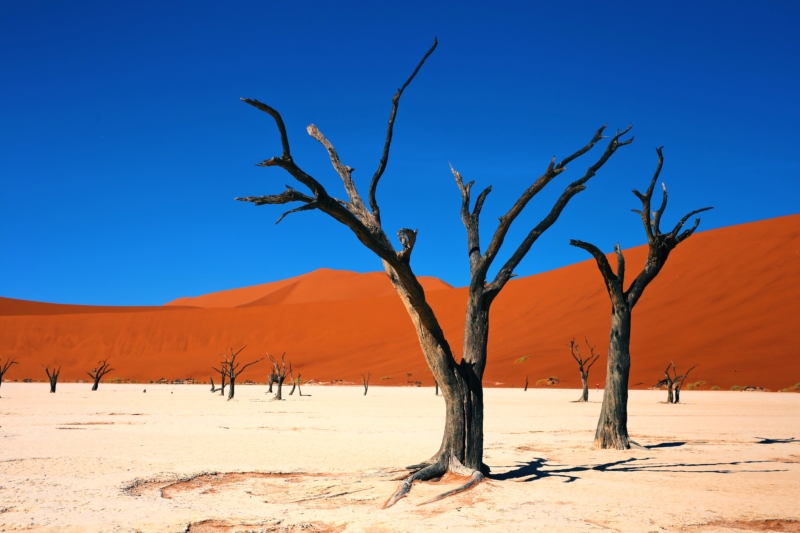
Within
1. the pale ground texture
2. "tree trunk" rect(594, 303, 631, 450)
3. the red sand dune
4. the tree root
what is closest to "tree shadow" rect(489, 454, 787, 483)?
the pale ground texture

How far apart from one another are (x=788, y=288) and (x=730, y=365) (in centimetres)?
1023

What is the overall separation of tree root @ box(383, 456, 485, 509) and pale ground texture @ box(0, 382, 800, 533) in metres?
0.11

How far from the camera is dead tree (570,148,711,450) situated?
11.5 meters

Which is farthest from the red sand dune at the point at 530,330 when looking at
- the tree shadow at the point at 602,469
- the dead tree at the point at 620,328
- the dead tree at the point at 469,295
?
the dead tree at the point at 469,295

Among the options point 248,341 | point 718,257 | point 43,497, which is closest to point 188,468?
point 43,497

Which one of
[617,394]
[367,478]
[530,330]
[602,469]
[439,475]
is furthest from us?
[530,330]

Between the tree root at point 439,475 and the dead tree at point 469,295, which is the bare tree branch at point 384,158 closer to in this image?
the dead tree at point 469,295

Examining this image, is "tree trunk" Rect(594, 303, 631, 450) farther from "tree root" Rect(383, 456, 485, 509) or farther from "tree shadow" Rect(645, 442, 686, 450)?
"tree root" Rect(383, 456, 485, 509)

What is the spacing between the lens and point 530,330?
2099 inches

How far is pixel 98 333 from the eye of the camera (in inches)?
2975

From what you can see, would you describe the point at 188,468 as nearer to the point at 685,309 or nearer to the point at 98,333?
the point at 685,309

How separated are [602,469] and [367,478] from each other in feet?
11.0

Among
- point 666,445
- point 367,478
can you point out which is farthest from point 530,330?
point 367,478

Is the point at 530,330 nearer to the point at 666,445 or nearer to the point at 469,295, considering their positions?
the point at 666,445
